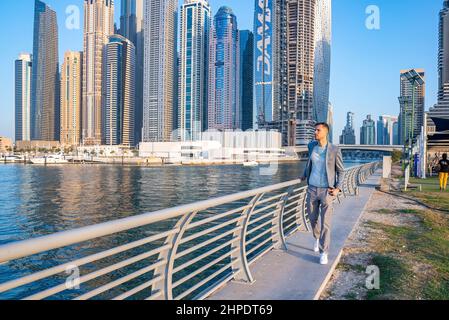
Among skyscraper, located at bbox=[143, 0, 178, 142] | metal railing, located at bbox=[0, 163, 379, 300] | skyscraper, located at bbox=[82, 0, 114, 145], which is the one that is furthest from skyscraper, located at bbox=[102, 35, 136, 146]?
metal railing, located at bbox=[0, 163, 379, 300]

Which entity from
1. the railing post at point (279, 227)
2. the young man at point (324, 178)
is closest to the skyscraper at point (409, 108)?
the railing post at point (279, 227)

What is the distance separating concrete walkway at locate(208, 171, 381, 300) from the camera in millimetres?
3471

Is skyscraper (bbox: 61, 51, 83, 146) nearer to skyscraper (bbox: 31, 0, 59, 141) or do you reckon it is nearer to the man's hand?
skyscraper (bbox: 31, 0, 59, 141)

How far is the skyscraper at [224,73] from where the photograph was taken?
14812 cm

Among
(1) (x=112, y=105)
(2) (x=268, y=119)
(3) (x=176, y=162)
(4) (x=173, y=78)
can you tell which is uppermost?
(4) (x=173, y=78)

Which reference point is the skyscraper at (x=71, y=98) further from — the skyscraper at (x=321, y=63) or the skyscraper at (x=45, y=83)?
the skyscraper at (x=321, y=63)

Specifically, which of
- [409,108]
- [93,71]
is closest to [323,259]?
[409,108]

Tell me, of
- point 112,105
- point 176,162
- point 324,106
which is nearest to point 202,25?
point 112,105

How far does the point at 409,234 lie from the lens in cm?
666

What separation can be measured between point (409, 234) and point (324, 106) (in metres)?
139

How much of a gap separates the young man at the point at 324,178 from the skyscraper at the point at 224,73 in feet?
457

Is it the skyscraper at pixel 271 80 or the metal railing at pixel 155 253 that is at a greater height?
the skyscraper at pixel 271 80
